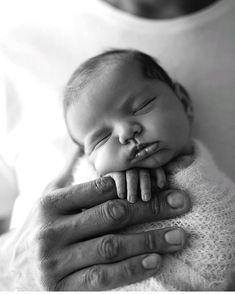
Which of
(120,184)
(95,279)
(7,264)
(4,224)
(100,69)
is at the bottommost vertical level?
(4,224)

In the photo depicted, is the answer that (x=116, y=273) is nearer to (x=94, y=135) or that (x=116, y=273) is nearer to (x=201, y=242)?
(x=201, y=242)

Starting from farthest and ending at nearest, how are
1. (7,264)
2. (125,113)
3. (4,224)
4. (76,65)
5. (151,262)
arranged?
(4,224)
(76,65)
(7,264)
(125,113)
(151,262)

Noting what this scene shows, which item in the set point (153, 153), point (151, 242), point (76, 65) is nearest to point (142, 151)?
point (153, 153)

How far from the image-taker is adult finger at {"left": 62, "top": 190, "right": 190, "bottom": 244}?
0.66 metres

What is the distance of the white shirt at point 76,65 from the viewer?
0.91m

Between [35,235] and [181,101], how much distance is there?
14.8 inches

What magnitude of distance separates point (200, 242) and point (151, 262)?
84 millimetres

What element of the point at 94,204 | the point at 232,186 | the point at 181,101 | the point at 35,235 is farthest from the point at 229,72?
the point at 35,235

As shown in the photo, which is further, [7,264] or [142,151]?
[7,264]

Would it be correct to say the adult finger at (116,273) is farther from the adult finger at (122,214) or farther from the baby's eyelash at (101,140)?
the baby's eyelash at (101,140)

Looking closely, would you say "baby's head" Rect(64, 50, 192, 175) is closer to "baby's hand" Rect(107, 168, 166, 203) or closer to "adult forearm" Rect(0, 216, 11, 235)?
"baby's hand" Rect(107, 168, 166, 203)

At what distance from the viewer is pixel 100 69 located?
0.75 m

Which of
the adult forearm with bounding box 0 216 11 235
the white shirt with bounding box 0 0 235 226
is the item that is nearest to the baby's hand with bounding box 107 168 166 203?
the white shirt with bounding box 0 0 235 226

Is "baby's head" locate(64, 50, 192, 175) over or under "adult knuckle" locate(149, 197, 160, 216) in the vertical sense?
over
